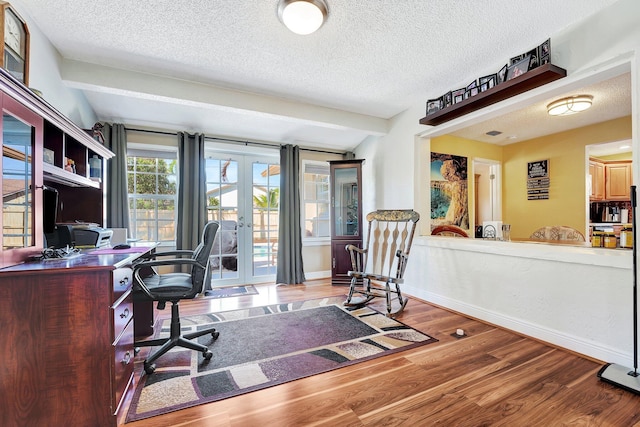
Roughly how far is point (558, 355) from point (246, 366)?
2293 mm

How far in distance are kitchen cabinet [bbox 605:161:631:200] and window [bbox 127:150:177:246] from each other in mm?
7099

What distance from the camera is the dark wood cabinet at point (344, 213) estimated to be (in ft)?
14.1

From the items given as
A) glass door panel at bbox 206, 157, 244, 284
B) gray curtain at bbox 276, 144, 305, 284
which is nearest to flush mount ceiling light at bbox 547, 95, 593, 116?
gray curtain at bbox 276, 144, 305, 284

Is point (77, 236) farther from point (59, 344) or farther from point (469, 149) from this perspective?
point (469, 149)

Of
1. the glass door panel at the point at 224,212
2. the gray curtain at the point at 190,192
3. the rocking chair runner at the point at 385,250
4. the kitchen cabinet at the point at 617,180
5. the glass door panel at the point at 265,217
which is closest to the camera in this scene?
the rocking chair runner at the point at 385,250

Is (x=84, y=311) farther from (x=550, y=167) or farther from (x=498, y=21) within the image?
(x=550, y=167)

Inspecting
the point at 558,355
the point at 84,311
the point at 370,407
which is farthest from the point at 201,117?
the point at 558,355

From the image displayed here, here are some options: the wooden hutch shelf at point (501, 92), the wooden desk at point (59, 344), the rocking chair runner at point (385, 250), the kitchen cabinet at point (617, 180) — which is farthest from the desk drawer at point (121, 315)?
the kitchen cabinet at point (617, 180)

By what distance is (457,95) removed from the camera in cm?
274

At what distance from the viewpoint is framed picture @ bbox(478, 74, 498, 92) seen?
2.40 m

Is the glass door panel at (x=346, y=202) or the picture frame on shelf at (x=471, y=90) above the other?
the picture frame on shelf at (x=471, y=90)

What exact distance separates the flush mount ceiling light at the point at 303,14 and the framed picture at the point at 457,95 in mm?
1621

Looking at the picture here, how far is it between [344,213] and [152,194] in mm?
2828

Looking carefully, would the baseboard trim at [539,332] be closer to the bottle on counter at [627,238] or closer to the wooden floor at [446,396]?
the wooden floor at [446,396]
